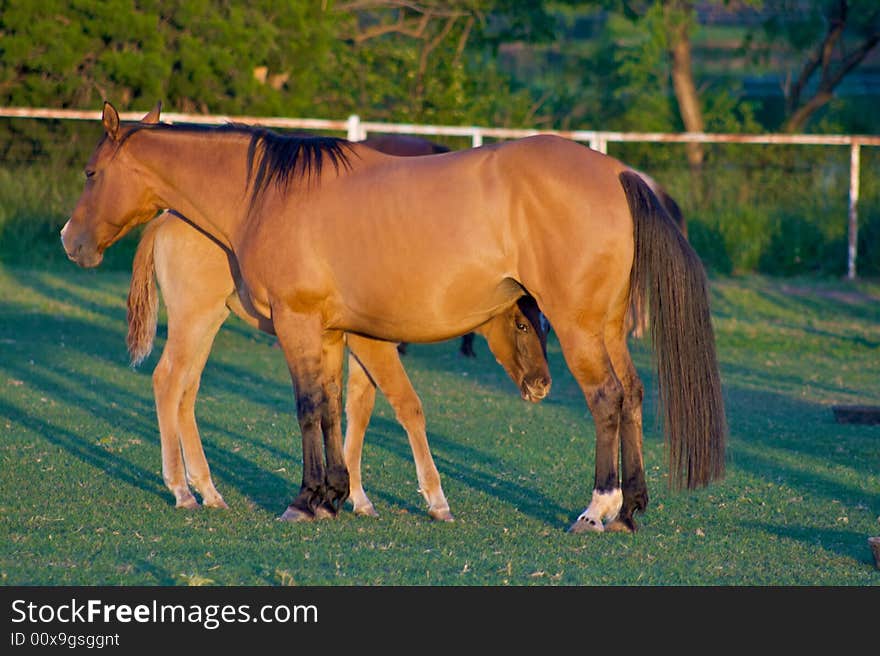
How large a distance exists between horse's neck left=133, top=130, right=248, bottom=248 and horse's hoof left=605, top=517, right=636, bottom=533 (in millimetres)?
2513

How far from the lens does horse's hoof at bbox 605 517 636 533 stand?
21.6ft

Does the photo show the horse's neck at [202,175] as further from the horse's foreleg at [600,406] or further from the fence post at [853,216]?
the fence post at [853,216]

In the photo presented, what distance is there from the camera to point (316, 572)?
5.64 m

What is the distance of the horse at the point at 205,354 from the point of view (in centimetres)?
722

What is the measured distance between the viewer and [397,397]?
724cm

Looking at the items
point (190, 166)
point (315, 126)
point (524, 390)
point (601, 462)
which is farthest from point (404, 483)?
point (315, 126)

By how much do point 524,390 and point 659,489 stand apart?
1129 millimetres

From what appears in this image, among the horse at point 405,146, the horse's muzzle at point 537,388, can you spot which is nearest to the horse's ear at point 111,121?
the horse's muzzle at point 537,388

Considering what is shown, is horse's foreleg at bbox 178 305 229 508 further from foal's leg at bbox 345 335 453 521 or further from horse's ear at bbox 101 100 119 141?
horse's ear at bbox 101 100 119 141

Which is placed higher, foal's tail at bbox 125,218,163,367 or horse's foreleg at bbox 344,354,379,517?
foal's tail at bbox 125,218,163,367

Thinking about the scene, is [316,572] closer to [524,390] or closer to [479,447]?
[524,390]

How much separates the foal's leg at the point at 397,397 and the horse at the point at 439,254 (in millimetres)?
160

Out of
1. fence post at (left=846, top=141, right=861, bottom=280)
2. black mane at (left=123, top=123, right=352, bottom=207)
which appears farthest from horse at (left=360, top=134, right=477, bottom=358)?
fence post at (left=846, top=141, right=861, bottom=280)

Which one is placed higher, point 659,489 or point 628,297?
point 628,297
